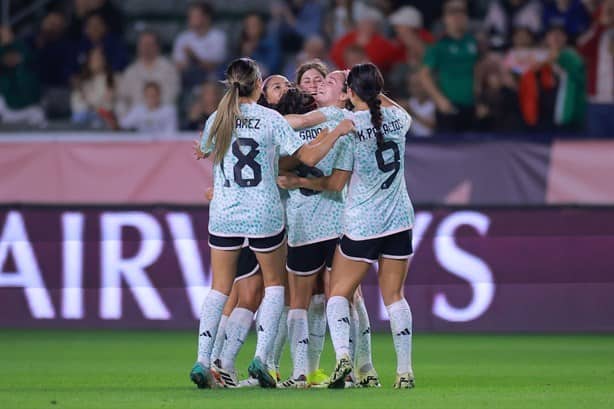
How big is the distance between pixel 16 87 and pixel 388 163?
1079 centimetres

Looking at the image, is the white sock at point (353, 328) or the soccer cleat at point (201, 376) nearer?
the soccer cleat at point (201, 376)

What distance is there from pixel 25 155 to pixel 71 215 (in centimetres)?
145

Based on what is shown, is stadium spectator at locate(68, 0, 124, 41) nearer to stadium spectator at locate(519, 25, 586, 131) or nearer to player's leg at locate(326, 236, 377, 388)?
stadium spectator at locate(519, 25, 586, 131)

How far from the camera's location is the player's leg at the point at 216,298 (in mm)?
10234

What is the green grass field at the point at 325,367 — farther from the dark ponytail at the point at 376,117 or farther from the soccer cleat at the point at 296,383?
the dark ponytail at the point at 376,117

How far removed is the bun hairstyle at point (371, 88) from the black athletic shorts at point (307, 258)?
0.93 meters

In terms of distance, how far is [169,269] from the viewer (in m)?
15.4

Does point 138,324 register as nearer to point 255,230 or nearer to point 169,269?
point 169,269

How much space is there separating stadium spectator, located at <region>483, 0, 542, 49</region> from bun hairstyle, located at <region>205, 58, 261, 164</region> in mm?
9686

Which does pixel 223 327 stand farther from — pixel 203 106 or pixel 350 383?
pixel 203 106

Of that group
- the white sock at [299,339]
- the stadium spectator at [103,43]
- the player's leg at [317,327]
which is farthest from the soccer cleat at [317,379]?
the stadium spectator at [103,43]

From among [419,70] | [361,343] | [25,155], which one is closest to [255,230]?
[361,343]

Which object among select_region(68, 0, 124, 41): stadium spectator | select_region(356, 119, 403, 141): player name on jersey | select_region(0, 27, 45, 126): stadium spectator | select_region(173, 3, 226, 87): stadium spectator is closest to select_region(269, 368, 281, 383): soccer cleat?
select_region(356, 119, 403, 141): player name on jersey

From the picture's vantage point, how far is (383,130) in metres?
10.3
